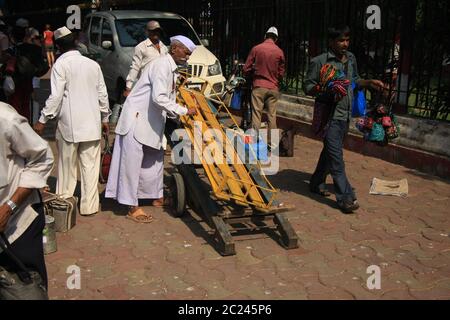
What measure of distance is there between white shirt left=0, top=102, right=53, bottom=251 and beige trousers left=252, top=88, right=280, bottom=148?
620cm

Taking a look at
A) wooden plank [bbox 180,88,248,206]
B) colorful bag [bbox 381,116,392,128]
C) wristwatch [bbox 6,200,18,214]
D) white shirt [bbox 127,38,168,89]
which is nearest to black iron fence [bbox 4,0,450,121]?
colorful bag [bbox 381,116,392,128]

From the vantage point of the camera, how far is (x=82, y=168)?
5.67 metres

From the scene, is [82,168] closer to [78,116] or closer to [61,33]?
[78,116]

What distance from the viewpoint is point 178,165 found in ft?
19.4

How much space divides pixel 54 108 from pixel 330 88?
2.78 m

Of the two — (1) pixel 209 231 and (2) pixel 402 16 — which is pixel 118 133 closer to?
(1) pixel 209 231

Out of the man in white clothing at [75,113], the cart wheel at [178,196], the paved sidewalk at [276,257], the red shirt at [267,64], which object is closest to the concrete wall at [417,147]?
the paved sidewalk at [276,257]

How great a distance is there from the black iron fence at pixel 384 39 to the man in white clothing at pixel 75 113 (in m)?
4.65

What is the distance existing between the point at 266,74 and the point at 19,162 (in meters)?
6.36

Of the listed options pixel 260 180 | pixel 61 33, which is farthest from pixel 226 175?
pixel 61 33

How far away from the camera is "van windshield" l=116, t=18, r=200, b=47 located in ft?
36.7

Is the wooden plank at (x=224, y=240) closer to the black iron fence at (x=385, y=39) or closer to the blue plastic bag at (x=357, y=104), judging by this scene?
the blue plastic bag at (x=357, y=104)

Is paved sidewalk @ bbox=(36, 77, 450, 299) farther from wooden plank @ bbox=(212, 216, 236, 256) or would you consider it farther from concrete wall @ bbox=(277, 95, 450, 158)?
concrete wall @ bbox=(277, 95, 450, 158)

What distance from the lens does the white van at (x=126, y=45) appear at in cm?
1070
